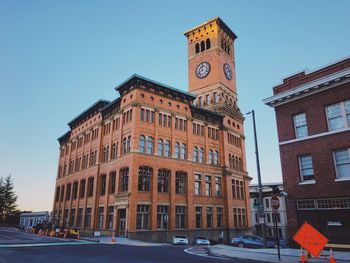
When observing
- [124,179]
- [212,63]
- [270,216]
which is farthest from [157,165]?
[270,216]

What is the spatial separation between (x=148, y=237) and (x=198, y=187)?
1198cm

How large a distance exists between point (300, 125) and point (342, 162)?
4093mm

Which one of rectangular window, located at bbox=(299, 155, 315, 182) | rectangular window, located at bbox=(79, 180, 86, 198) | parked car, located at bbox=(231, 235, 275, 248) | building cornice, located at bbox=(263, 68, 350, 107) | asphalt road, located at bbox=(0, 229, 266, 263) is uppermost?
building cornice, located at bbox=(263, 68, 350, 107)

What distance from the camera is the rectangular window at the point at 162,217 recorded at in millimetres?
37469

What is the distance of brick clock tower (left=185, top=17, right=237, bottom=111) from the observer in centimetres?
5834

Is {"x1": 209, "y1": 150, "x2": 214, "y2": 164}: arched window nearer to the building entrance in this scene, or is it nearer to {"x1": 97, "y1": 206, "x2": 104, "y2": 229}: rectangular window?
the building entrance

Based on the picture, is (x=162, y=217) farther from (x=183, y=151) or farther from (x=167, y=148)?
(x=183, y=151)

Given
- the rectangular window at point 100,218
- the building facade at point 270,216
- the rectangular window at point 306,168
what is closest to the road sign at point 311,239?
the rectangular window at point 306,168

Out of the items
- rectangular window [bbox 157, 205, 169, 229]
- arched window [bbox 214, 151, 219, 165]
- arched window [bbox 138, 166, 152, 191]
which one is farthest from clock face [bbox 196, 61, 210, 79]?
rectangular window [bbox 157, 205, 169, 229]

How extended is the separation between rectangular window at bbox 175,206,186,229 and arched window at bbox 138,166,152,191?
5696mm

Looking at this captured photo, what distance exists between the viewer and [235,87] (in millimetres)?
64250

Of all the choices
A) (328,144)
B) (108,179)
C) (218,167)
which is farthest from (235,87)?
(328,144)

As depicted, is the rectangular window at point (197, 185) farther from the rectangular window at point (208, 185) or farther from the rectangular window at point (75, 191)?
the rectangular window at point (75, 191)

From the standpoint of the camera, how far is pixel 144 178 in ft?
123
